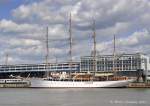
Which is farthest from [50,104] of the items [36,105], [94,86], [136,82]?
[136,82]

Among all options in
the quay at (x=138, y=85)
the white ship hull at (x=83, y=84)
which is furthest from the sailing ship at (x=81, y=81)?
the quay at (x=138, y=85)

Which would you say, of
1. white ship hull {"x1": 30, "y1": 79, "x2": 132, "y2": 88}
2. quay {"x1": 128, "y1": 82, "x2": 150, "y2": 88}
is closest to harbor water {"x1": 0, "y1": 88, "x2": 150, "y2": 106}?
white ship hull {"x1": 30, "y1": 79, "x2": 132, "y2": 88}

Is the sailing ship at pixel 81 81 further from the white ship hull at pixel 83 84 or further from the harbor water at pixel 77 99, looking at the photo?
the harbor water at pixel 77 99

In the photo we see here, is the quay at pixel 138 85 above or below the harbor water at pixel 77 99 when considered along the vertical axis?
above

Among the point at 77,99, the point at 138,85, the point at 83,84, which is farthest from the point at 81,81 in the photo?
the point at 77,99

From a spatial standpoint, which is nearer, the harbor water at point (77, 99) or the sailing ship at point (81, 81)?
the harbor water at point (77, 99)

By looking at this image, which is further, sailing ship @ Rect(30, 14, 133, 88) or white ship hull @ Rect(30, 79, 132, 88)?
sailing ship @ Rect(30, 14, 133, 88)

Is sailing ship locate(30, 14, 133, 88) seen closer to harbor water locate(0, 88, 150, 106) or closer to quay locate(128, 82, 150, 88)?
quay locate(128, 82, 150, 88)

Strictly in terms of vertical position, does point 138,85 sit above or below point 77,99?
above

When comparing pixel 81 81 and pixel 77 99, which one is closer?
pixel 77 99

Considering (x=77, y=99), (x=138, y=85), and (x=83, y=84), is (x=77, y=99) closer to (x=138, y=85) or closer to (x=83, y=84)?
(x=83, y=84)

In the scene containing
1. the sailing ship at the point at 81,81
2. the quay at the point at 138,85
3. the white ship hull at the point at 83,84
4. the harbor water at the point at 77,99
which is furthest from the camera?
the quay at the point at 138,85

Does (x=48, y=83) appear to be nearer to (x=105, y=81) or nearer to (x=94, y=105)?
(x=105, y=81)

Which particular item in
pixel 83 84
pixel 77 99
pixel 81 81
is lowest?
pixel 77 99
